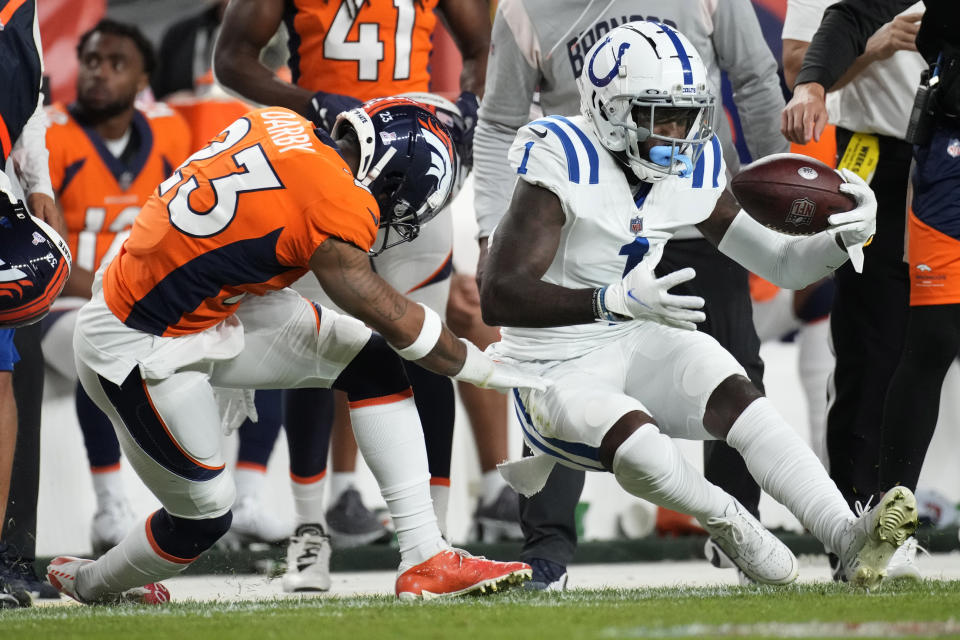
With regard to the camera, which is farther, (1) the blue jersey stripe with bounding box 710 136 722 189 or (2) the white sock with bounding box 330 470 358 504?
(2) the white sock with bounding box 330 470 358 504

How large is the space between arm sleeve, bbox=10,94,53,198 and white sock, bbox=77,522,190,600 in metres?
1.10

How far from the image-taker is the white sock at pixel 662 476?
3111mm

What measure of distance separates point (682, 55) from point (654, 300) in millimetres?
789

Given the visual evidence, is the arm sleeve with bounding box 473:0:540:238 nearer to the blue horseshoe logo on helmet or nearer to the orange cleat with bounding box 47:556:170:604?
the blue horseshoe logo on helmet

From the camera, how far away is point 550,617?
2758 millimetres

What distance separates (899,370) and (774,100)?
Answer: 0.92m

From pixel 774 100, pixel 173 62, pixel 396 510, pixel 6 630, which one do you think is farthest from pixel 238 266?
pixel 173 62

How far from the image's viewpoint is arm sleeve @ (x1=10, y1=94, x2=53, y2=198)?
395 cm

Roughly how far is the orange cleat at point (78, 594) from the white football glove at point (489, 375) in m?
1.01

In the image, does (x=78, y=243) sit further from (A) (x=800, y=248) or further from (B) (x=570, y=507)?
(A) (x=800, y=248)

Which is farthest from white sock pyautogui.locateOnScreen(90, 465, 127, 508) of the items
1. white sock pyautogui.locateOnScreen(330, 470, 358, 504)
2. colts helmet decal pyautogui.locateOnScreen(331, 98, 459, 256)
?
colts helmet decal pyautogui.locateOnScreen(331, 98, 459, 256)

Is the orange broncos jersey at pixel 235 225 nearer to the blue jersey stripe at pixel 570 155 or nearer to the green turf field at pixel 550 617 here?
the blue jersey stripe at pixel 570 155

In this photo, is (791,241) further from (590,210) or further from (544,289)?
(544,289)

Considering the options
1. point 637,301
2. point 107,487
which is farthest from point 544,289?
point 107,487
